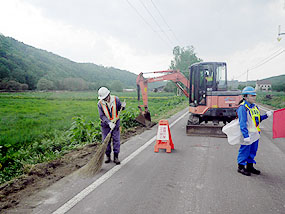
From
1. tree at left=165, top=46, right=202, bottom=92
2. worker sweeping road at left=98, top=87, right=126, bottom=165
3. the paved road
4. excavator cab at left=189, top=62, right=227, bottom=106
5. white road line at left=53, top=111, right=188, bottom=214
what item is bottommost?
the paved road

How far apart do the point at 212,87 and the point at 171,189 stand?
19.2 ft

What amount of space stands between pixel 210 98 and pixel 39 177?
6.42 m

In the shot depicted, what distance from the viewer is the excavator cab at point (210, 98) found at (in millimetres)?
7750

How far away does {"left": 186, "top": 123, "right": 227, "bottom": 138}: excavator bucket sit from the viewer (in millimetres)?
7535

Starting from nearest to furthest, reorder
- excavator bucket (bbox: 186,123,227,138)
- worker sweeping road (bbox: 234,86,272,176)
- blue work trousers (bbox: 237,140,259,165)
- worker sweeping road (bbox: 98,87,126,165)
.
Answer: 1. worker sweeping road (bbox: 234,86,272,176)
2. blue work trousers (bbox: 237,140,259,165)
3. worker sweeping road (bbox: 98,87,126,165)
4. excavator bucket (bbox: 186,123,227,138)

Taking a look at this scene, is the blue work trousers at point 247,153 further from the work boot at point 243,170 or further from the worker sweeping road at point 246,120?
the work boot at point 243,170

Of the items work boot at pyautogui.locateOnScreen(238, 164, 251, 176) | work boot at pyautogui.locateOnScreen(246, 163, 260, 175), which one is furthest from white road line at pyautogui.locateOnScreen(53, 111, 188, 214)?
work boot at pyautogui.locateOnScreen(246, 163, 260, 175)

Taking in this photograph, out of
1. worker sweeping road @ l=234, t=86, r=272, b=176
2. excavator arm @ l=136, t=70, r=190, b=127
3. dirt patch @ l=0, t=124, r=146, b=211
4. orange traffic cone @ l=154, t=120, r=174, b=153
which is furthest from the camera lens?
excavator arm @ l=136, t=70, r=190, b=127

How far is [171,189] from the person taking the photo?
3465 mm

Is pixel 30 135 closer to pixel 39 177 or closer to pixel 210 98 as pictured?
pixel 39 177

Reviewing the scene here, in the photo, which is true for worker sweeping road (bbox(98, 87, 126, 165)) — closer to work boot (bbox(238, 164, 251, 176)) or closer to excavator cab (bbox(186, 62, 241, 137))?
work boot (bbox(238, 164, 251, 176))

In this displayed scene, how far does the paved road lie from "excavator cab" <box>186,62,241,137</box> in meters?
2.44

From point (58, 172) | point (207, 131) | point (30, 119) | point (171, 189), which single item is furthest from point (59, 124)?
point (171, 189)

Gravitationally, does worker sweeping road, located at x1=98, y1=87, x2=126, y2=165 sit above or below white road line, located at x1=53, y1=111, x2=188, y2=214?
above
